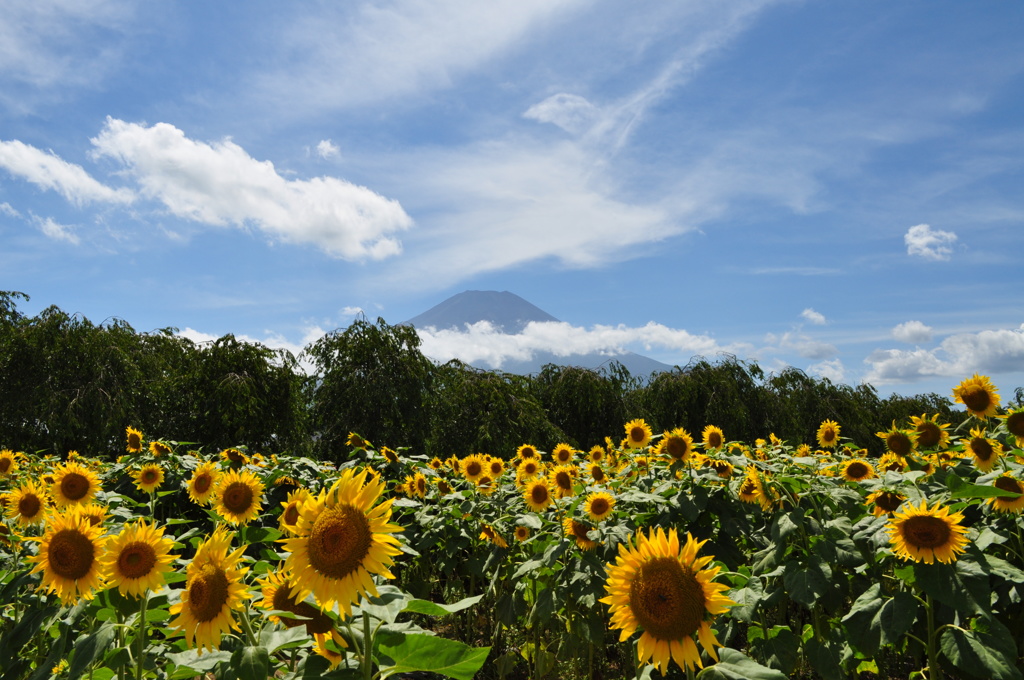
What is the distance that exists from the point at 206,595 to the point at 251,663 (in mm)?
191

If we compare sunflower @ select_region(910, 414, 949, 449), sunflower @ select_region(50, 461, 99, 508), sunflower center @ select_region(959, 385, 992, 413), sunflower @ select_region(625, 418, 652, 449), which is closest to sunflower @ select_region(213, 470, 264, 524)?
sunflower @ select_region(50, 461, 99, 508)

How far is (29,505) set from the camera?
3.00m

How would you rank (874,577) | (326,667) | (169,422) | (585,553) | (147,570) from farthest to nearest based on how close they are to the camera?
(169,422)
(585,553)
(874,577)
(147,570)
(326,667)

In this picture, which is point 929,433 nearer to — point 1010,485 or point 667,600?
point 1010,485

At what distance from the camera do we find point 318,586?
1320mm

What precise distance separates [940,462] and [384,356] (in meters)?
11.1

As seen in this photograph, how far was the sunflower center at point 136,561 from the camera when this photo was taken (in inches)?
66.2

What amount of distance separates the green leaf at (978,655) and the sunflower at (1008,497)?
24.8 inches

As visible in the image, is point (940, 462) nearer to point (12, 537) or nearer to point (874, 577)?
point (874, 577)

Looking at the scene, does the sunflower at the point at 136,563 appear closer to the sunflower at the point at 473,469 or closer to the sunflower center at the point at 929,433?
the sunflower at the point at 473,469

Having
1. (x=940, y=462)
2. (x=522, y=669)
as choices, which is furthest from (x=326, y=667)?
(x=940, y=462)

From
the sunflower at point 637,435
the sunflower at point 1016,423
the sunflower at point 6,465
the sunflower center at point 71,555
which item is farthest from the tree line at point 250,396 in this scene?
the sunflower center at point 71,555

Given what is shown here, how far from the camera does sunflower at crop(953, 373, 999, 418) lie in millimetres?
3336

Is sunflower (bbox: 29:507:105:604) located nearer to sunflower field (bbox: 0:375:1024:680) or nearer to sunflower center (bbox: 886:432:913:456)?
sunflower field (bbox: 0:375:1024:680)
